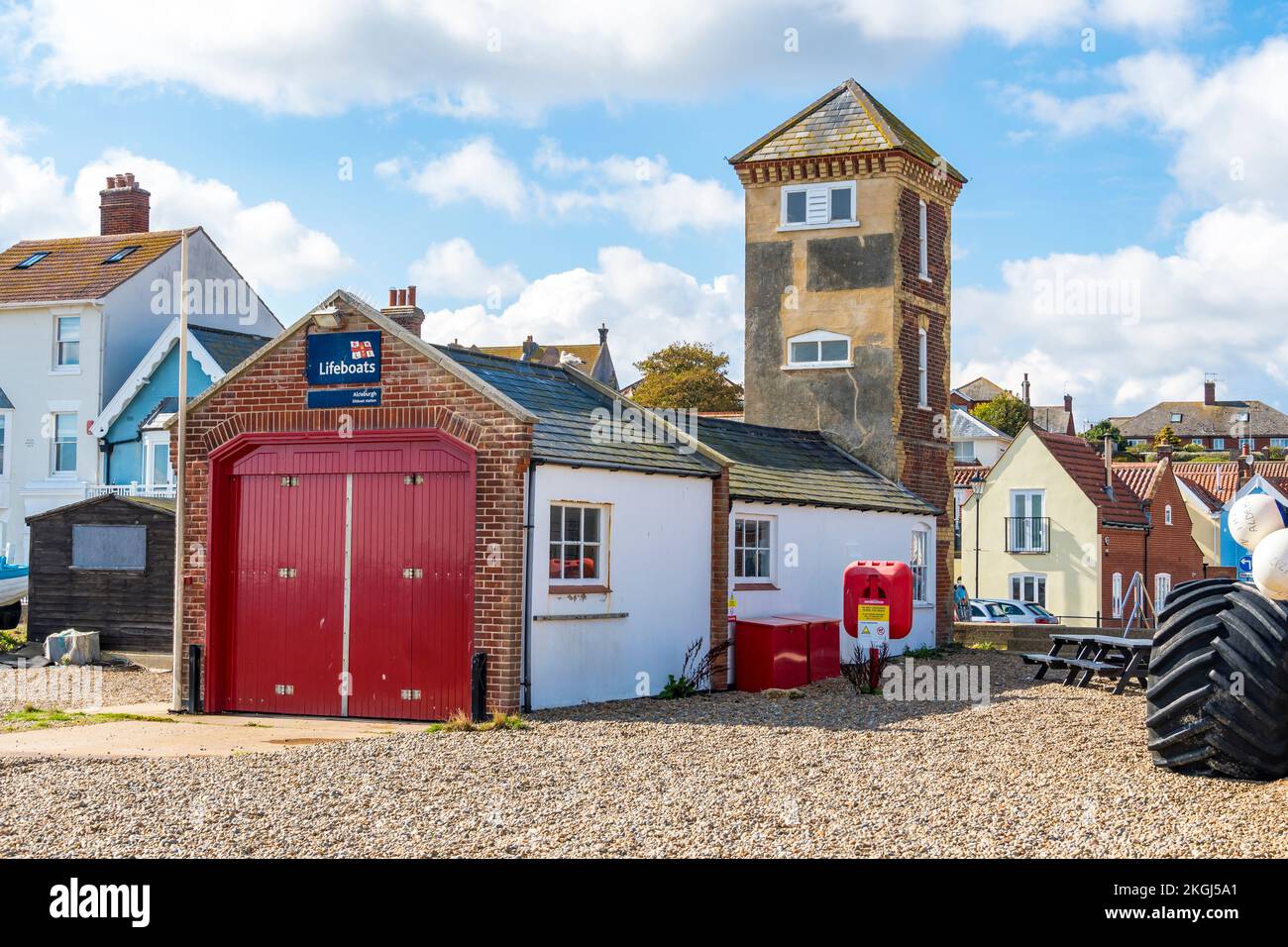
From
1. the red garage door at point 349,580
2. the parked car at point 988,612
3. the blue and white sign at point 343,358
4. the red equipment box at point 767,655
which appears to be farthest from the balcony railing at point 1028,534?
the blue and white sign at point 343,358

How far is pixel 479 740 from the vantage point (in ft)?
41.8

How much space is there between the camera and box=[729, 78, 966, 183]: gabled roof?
25.5 m

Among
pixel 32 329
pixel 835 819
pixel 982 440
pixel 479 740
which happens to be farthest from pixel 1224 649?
pixel 982 440

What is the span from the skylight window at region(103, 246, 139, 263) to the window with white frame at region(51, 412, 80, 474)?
446 centimetres

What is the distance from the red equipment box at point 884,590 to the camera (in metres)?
18.5

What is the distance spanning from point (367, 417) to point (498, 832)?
7.86 meters

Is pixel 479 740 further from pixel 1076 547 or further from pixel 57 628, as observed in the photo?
pixel 1076 547

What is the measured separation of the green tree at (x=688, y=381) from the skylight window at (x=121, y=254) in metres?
25.5

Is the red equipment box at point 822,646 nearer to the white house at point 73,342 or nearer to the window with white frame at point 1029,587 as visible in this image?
the white house at point 73,342

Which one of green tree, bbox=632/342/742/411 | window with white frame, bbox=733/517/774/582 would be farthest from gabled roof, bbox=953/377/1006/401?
window with white frame, bbox=733/517/774/582

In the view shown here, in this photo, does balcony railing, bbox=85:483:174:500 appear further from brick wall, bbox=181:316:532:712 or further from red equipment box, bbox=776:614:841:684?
red equipment box, bbox=776:614:841:684

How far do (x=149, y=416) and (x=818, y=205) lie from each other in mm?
17484

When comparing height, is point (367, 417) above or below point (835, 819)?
above

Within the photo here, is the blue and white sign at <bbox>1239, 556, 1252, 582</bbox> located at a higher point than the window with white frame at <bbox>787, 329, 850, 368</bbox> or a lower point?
lower
